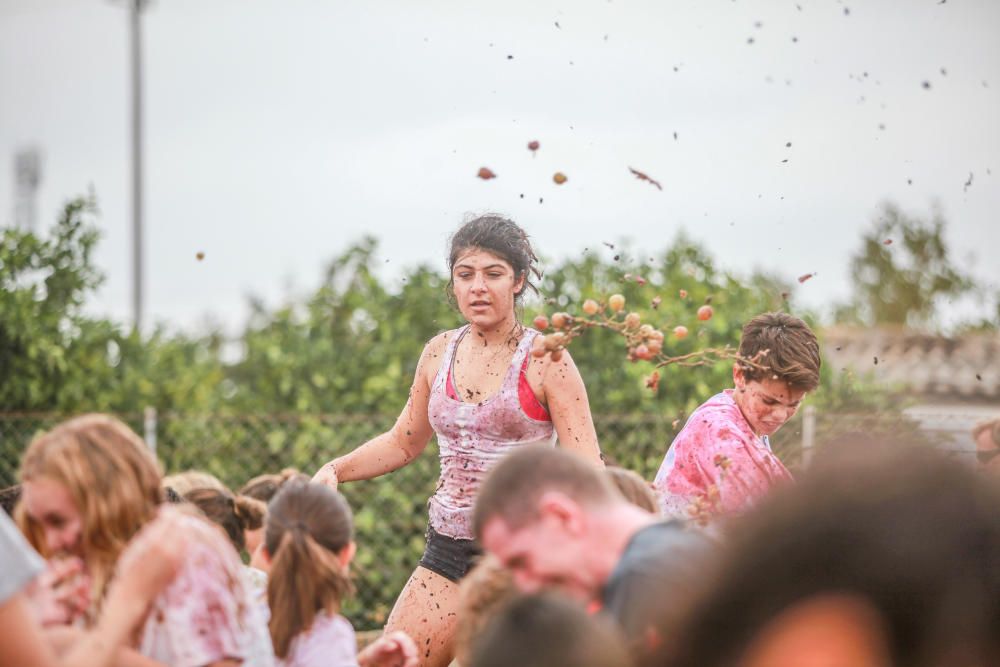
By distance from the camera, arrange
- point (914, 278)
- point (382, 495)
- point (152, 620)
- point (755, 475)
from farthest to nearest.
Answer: point (914, 278)
point (382, 495)
point (755, 475)
point (152, 620)

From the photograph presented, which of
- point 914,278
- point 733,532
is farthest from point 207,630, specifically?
point 914,278

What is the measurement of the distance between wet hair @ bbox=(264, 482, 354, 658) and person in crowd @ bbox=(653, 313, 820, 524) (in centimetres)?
107

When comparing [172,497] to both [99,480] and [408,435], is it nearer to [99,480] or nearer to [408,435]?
[408,435]

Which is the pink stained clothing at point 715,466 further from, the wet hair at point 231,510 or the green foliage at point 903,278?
the green foliage at point 903,278

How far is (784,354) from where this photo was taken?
12.5 ft

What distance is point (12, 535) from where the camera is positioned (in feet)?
7.46

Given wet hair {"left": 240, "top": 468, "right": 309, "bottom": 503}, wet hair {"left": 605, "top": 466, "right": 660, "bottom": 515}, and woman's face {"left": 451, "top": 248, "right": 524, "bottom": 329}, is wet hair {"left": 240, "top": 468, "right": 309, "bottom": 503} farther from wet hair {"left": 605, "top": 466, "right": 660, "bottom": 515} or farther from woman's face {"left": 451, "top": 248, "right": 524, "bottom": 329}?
wet hair {"left": 605, "top": 466, "right": 660, "bottom": 515}

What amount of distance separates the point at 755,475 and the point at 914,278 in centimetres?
Answer: 2203

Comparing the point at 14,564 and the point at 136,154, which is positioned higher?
the point at 136,154

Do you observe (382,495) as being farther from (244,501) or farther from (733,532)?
(733,532)

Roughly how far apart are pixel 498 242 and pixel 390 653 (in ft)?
5.37

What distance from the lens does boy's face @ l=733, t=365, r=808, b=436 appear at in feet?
12.5

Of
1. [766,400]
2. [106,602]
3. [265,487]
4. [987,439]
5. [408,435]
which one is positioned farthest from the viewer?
[987,439]

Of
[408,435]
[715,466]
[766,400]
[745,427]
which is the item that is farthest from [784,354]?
[408,435]
